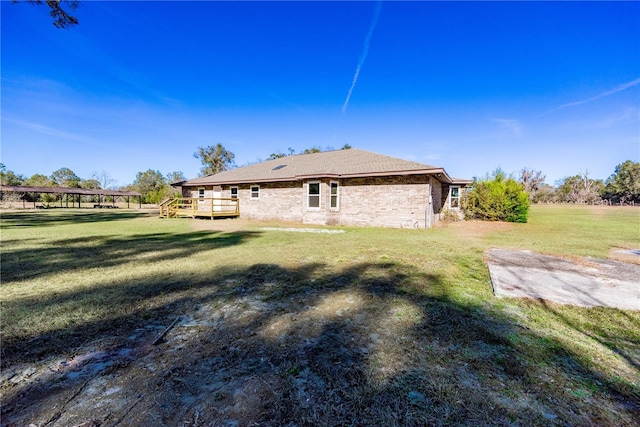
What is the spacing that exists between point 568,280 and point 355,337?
449 cm

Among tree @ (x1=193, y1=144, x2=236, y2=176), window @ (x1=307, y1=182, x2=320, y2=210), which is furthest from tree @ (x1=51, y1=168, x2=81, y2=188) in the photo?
window @ (x1=307, y1=182, x2=320, y2=210)

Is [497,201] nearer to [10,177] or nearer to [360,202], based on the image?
[360,202]

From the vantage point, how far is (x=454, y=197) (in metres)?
18.6

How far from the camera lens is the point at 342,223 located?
1491 cm

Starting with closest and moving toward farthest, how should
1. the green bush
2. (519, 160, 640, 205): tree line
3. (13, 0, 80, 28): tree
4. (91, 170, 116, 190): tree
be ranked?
(13, 0, 80, 28): tree < the green bush < (519, 160, 640, 205): tree line < (91, 170, 116, 190): tree

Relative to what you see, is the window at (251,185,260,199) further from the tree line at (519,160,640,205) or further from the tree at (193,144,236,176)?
the tree line at (519,160,640,205)

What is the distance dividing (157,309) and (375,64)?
61.8 ft

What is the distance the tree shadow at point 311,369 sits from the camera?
1.78m

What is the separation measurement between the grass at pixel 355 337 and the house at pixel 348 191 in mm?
7658

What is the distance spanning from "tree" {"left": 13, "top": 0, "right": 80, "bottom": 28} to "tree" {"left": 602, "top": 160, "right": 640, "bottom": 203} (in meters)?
65.9

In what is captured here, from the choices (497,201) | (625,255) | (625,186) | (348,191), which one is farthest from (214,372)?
(625,186)

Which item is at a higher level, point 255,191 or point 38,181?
point 38,181

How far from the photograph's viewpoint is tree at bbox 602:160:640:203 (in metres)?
42.6

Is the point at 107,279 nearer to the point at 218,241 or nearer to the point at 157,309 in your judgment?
the point at 157,309
